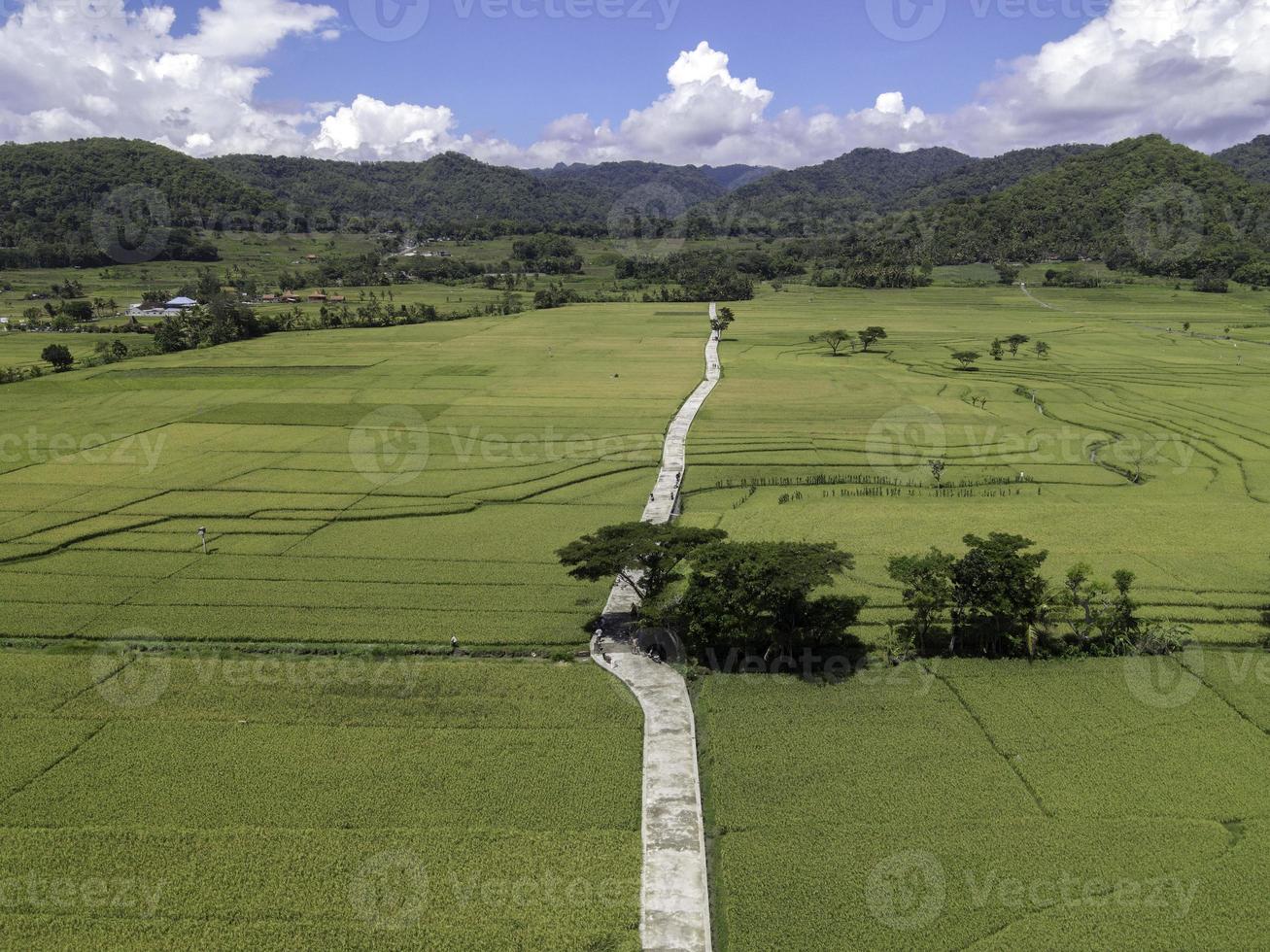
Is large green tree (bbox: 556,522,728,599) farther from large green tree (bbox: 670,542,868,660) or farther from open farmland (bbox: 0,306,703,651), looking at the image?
open farmland (bbox: 0,306,703,651)

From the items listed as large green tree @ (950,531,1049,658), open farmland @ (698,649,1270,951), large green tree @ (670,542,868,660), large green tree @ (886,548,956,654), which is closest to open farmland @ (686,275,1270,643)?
large green tree @ (886,548,956,654)

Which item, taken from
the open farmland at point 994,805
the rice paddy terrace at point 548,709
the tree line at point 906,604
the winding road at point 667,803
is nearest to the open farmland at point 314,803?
the rice paddy terrace at point 548,709

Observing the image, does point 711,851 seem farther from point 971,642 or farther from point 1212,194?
point 1212,194

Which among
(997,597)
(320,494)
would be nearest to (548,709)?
(997,597)

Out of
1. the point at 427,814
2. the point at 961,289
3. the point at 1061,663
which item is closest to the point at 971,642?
the point at 1061,663

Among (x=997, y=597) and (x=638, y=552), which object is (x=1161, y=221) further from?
(x=638, y=552)

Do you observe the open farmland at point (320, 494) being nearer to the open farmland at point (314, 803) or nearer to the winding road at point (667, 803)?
the winding road at point (667, 803)
